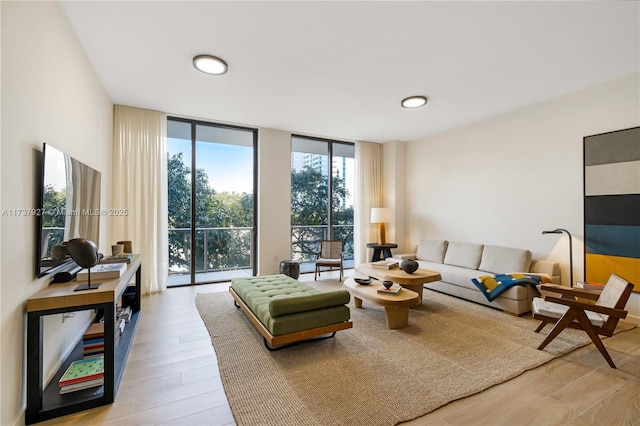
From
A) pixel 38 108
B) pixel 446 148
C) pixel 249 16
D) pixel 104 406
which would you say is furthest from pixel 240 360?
pixel 446 148

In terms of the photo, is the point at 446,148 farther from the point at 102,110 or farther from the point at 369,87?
the point at 102,110

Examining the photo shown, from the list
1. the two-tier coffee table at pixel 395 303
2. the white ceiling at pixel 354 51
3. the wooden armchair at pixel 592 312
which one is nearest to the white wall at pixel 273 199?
the white ceiling at pixel 354 51

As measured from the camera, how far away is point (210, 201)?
15.9ft

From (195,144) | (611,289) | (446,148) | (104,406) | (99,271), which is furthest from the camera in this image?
(446,148)

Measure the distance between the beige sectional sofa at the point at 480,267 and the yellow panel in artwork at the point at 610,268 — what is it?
331 millimetres

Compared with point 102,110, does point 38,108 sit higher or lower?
lower

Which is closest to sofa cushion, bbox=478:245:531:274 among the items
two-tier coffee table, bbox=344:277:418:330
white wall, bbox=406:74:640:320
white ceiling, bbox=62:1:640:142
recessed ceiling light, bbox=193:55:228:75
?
white wall, bbox=406:74:640:320

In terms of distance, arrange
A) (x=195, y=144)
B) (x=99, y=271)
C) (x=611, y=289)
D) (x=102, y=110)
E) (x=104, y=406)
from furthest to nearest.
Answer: (x=195, y=144) < (x=102, y=110) < (x=611, y=289) < (x=99, y=271) < (x=104, y=406)

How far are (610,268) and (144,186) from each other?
6.12m

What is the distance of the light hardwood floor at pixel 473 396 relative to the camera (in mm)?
1652

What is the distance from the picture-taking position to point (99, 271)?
2057 mm

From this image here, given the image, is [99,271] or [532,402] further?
[99,271]

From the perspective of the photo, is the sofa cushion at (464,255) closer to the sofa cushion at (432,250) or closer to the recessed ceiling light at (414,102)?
the sofa cushion at (432,250)

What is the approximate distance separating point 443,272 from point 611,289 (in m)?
1.96
